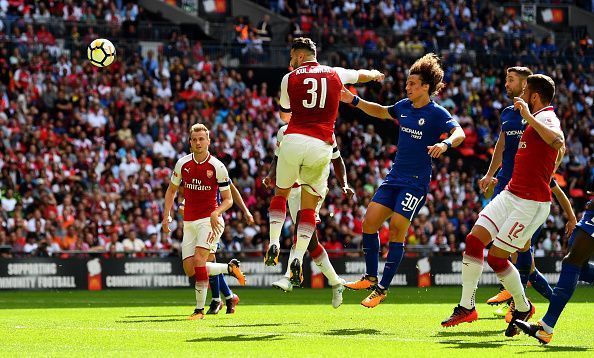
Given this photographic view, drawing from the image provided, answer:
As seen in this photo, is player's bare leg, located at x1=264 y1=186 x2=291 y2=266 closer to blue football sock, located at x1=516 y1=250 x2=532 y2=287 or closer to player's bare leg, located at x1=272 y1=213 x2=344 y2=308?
player's bare leg, located at x1=272 y1=213 x2=344 y2=308

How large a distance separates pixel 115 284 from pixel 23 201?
316cm

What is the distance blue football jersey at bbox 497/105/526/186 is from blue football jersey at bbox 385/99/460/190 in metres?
1.04

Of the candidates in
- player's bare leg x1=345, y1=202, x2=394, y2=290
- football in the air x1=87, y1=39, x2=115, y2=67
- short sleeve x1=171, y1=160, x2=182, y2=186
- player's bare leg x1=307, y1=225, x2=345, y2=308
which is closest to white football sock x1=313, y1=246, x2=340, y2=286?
player's bare leg x1=307, y1=225, x2=345, y2=308

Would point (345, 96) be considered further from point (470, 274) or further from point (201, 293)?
point (201, 293)

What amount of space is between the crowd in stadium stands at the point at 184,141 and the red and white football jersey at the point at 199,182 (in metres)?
9.76

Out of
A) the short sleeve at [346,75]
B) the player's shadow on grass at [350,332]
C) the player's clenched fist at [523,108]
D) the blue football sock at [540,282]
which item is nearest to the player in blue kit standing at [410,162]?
the short sleeve at [346,75]

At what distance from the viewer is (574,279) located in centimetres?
1086

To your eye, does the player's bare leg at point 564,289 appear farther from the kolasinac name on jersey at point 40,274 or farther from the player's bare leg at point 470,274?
the kolasinac name on jersey at point 40,274

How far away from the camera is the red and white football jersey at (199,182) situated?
15664 mm

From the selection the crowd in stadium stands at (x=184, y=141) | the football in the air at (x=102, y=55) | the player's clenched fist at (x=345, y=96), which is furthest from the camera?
the crowd in stadium stands at (x=184, y=141)

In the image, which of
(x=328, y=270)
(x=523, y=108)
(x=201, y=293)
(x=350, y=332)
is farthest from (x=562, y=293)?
(x=201, y=293)

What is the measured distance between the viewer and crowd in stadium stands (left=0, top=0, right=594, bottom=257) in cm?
2658

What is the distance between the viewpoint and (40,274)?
24.9 metres

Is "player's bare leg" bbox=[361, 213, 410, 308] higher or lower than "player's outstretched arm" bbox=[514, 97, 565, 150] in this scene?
lower
